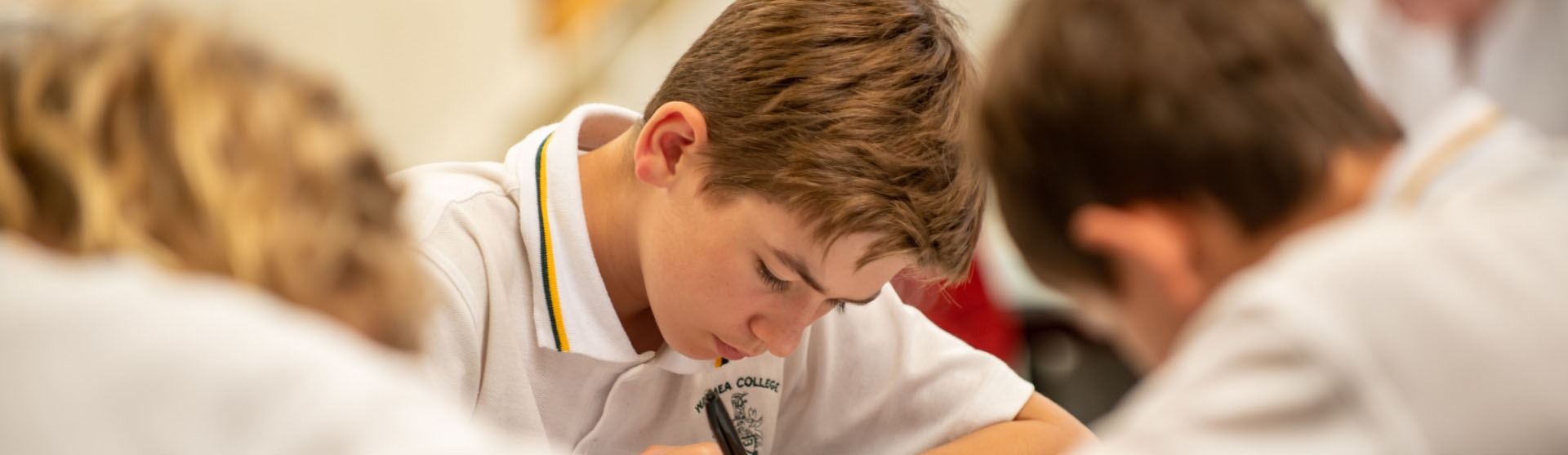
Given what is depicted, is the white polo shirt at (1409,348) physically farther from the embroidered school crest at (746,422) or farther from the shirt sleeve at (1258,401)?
the embroidered school crest at (746,422)

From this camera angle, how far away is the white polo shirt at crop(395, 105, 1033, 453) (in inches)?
38.4

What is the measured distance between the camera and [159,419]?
0.41 metres

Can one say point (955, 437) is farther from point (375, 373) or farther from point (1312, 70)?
point (375, 373)

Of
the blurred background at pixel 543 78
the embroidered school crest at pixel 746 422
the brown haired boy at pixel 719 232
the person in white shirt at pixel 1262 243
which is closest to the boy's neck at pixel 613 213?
the brown haired boy at pixel 719 232

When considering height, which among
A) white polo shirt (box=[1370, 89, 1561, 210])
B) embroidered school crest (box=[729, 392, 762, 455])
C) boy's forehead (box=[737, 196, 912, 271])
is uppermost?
white polo shirt (box=[1370, 89, 1561, 210])

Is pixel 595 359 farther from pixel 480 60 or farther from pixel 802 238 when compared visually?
pixel 480 60

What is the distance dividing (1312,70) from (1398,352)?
0.58ft

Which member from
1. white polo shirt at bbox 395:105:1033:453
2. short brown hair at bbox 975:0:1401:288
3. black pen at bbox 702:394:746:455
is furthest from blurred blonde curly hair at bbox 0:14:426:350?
black pen at bbox 702:394:746:455

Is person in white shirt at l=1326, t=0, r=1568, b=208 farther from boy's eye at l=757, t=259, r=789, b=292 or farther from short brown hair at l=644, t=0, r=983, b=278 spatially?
boy's eye at l=757, t=259, r=789, b=292

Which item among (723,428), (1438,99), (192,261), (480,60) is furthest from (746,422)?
(480,60)

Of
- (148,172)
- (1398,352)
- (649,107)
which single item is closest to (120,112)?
(148,172)

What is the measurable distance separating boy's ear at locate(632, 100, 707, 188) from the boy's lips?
14cm

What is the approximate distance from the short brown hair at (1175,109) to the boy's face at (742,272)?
34 centimetres

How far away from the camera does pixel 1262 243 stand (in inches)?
23.3
